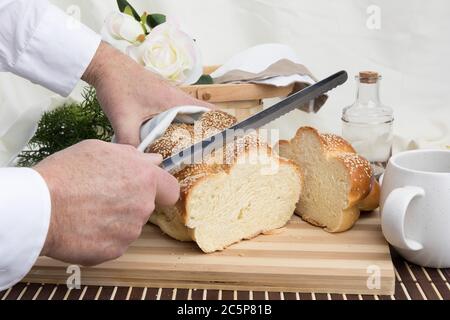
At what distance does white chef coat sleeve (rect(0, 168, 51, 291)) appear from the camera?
767mm

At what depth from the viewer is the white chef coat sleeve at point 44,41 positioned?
1.20 meters

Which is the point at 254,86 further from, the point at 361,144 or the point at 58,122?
the point at 58,122

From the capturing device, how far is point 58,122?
1.38m

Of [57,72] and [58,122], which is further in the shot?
[58,122]

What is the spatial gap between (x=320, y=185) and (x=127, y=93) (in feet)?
1.20

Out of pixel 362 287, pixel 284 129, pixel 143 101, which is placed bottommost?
pixel 284 129

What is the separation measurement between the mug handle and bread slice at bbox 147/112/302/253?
215 mm

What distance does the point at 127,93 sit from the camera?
1154 mm

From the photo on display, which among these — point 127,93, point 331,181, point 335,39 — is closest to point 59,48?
point 127,93

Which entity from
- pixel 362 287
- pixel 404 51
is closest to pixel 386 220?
pixel 362 287

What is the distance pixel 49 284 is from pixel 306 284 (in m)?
0.39

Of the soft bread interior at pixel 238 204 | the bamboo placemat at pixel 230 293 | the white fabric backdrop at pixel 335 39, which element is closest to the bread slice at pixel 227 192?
the soft bread interior at pixel 238 204

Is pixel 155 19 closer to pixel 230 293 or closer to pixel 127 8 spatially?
pixel 127 8

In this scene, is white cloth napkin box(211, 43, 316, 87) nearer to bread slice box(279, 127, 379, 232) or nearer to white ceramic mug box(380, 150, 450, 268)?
bread slice box(279, 127, 379, 232)
